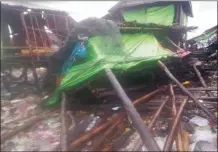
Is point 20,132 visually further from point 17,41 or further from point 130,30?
point 17,41

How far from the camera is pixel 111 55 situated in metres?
6.06

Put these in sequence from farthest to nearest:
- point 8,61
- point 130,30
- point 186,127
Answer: point 8,61 → point 130,30 → point 186,127

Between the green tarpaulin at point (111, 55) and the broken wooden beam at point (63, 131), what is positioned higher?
the green tarpaulin at point (111, 55)

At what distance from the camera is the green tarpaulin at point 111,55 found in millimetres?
5570

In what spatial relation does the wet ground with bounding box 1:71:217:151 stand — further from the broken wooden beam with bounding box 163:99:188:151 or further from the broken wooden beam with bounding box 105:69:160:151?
the broken wooden beam with bounding box 105:69:160:151

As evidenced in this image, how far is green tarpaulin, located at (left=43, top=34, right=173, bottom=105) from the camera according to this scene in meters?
5.57

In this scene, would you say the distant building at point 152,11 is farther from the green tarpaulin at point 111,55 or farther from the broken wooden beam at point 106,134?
the broken wooden beam at point 106,134

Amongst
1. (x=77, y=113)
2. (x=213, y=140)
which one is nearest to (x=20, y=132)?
(x=77, y=113)

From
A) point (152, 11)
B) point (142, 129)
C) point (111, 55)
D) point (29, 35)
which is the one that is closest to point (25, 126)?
point (111, 55)

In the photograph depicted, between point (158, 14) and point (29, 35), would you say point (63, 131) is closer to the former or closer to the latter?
point (29, 35)

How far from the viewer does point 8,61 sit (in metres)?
8.75

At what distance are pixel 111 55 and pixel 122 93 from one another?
6.74 ft

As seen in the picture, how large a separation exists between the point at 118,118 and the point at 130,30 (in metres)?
4.17

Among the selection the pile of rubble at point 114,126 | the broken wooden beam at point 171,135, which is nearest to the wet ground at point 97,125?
the pile of rubble at point 114,126
